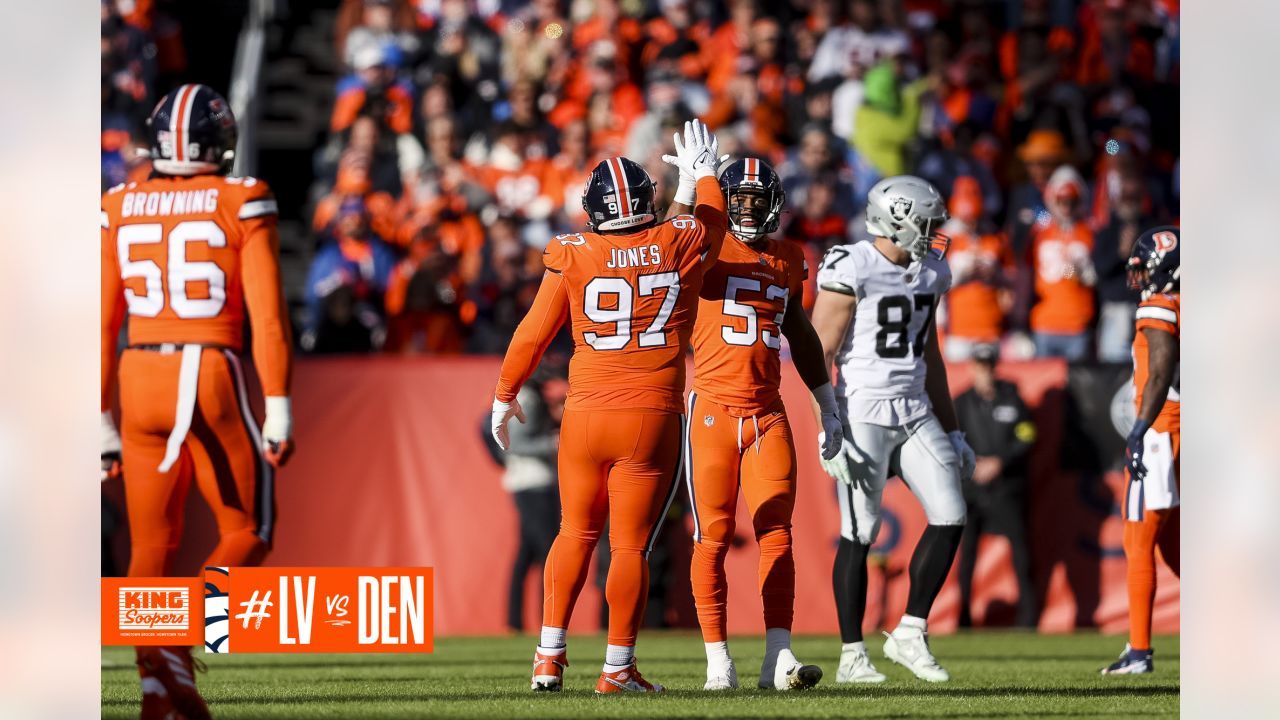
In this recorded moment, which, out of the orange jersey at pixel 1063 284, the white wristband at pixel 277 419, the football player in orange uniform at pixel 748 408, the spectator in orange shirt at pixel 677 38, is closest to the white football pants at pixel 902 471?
the football player in orange uniform at pixel 748 408

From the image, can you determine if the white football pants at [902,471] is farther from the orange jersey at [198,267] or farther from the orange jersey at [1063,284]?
the orange jersey at [1063,284]

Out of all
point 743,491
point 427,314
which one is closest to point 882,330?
point 743,491

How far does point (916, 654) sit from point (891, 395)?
1.13 meters

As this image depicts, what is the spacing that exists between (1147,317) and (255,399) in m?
5.36

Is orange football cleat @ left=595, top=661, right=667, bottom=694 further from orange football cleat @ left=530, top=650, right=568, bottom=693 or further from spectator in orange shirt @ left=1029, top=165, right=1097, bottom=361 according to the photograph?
spectator in orange shirt @ left=1029, top=165, right=1097, bottom=361

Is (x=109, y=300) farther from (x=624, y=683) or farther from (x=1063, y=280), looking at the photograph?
(x=1063, y=280)

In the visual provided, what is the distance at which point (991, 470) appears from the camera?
11.5m

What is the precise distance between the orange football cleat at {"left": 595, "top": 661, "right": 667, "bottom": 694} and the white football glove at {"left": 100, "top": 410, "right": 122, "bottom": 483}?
2.00 meters

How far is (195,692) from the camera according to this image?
21.2 feet

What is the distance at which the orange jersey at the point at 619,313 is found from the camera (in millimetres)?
7234

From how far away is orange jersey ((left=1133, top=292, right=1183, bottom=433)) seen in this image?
8.68 metres
